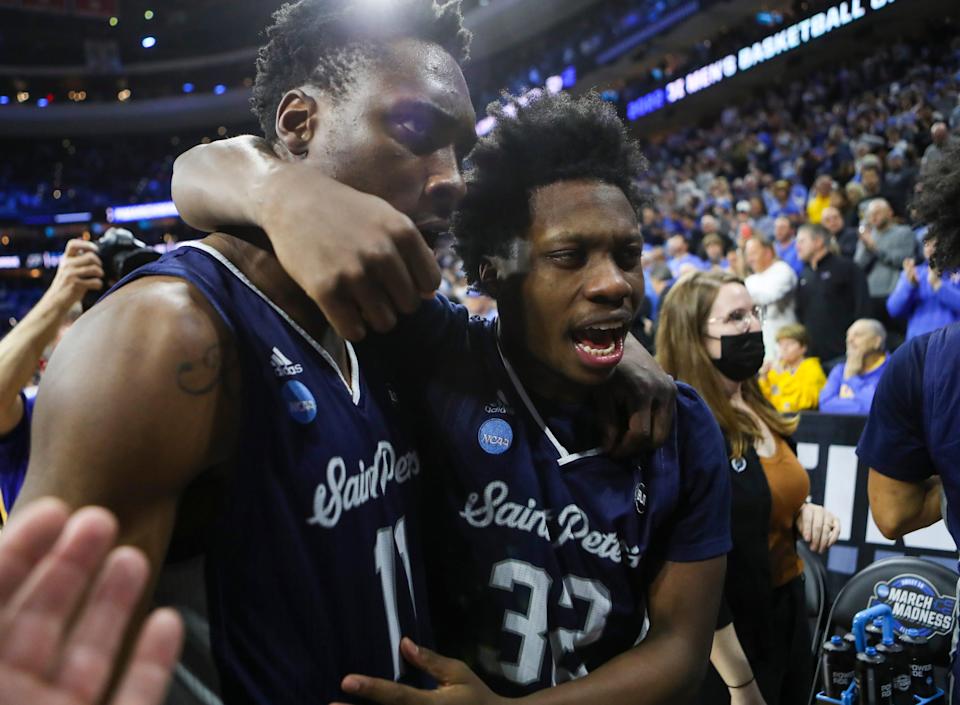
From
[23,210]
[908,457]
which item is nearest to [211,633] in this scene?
[908,457]

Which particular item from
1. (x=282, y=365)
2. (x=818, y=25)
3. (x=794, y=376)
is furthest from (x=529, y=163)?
(x=818, y=25)

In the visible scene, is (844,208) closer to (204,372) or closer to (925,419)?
(925,419)

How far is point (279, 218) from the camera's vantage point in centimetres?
108

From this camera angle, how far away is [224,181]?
1266 mm

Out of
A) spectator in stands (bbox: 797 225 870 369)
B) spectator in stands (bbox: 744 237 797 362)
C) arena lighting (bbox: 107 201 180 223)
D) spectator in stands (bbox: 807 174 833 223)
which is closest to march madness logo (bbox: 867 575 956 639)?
spectator in stands (bbox: 744 237 797 362)

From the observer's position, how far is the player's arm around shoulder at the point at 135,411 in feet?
3.05

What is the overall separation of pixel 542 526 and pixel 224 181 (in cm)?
82

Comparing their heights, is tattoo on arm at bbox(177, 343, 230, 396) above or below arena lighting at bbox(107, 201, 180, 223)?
below

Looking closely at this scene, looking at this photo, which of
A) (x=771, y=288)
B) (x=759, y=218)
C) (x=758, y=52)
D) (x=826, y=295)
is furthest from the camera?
(x=758, y=52)

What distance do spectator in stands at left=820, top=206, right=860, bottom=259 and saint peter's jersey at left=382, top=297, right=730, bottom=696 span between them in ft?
20.5

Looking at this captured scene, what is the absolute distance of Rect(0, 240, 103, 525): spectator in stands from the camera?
2260mm

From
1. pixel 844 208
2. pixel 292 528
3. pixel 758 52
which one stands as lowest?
pixel 292 528

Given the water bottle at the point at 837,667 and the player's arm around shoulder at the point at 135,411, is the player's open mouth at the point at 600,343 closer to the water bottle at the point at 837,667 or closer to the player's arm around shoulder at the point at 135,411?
the player's arm around shoulder at the point at 135,411

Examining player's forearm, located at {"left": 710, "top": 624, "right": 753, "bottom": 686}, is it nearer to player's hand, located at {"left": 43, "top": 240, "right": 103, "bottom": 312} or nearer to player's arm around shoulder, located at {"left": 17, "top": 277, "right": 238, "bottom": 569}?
player's arm around shoulder, located at {"left": 17, "top": 277, "right": 238, "bottom": 569}
